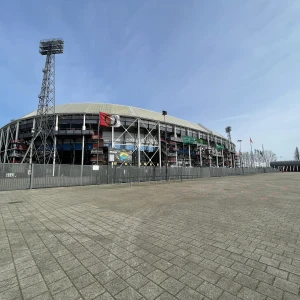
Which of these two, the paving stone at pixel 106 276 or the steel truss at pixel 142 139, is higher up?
the steel truss at pixel 142 139

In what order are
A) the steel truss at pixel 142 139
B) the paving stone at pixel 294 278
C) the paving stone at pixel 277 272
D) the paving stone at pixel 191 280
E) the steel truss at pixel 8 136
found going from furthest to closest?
the steel truss at pixel 8 136 < the steel truss at pixel 142 139 < the paving stone at pixel 277 272 < the paving stone at pixel 294 278 < the paving stone at pixel 191 280

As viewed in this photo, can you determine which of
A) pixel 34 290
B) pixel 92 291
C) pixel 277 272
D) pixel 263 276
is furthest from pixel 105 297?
pixel 277 272

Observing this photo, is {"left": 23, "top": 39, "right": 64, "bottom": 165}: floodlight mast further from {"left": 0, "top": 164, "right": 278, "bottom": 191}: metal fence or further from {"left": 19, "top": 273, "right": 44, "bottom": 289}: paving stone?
{"left": 19, "top": 273, "right": 44, "bottom": 289}: paving stone

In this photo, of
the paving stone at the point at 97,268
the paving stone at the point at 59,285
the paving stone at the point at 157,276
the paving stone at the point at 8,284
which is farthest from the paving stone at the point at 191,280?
the paving stone at the point at 8,284

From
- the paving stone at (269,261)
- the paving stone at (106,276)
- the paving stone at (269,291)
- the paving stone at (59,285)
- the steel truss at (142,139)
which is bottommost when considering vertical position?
the paving stone at (269,261)

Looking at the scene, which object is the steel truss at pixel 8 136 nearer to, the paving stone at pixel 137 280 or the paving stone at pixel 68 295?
the paving stone at pixel 68 295

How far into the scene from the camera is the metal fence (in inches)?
601

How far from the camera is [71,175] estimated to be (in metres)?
19.0

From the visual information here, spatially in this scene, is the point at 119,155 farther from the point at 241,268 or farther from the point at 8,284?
the point at 241,268

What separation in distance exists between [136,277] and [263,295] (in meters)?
1.79

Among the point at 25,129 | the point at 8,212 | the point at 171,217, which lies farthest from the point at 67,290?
the point at 25,129

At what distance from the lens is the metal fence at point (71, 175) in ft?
50.1

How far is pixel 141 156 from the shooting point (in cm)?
4772

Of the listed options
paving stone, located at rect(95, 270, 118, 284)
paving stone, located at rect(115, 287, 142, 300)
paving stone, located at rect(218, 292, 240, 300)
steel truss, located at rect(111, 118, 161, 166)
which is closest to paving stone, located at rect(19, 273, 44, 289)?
paving stone, located at rect(95, 270, 118, 284)
